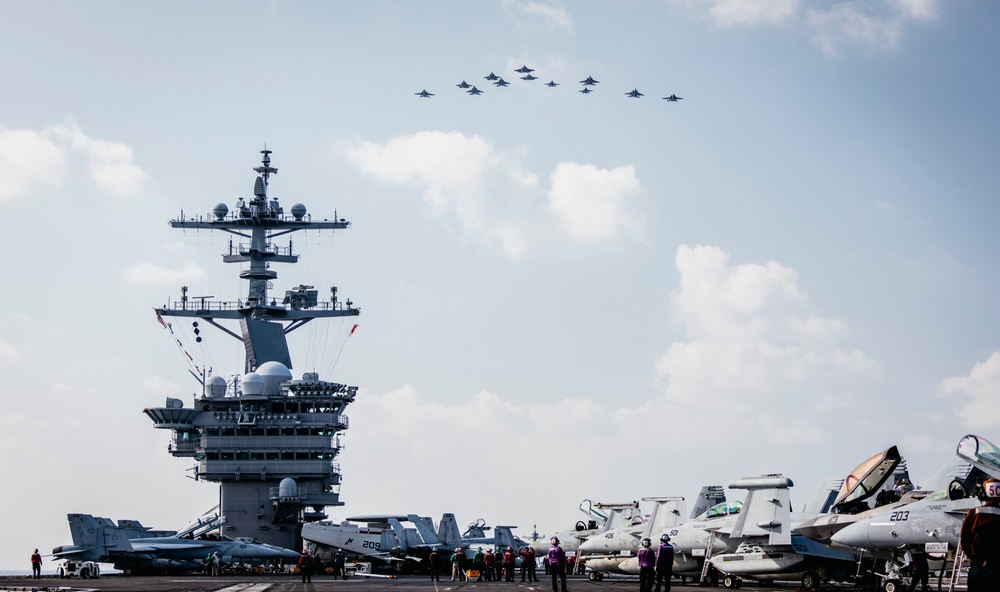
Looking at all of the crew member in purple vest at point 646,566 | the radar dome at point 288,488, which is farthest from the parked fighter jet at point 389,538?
the crew member in purple vest at point 646,566

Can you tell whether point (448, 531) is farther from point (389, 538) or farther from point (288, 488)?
point (288, 488)

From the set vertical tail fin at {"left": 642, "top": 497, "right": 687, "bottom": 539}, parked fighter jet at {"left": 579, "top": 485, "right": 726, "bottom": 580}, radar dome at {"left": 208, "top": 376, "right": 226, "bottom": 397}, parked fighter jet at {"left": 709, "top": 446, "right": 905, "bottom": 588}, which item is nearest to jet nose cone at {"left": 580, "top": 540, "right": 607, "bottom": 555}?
parked fighter jet at {"left": 579, "top": 485, "right": 726, "bottom": 580}

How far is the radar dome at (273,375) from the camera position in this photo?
63281 millimetres

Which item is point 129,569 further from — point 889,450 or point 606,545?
point 889,450

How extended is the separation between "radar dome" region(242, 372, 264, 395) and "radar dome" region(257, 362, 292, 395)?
8.7 inches

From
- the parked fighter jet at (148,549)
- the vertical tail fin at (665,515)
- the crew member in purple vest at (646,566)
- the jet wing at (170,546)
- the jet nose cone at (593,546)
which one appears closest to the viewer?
the crew member in purple vest at (646,566)

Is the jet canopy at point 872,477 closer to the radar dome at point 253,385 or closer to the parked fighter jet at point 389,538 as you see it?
the parked fighter jet at point 389,538

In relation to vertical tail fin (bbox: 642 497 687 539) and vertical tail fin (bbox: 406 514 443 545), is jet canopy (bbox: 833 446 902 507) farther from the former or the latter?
vertical tail fin (bbox: 406 514 443 545)

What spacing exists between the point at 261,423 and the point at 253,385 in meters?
2.31

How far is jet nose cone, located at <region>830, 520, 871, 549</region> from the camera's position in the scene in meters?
25.3

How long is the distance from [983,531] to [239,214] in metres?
57.8

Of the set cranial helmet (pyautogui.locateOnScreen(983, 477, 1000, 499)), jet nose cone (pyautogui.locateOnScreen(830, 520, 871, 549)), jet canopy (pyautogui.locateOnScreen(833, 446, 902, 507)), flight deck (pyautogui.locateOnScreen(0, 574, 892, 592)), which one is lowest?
flight deck (pyautogui.locateOnScreen(0, 574, 892, 592))

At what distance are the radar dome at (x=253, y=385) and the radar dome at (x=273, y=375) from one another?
220 millimetres

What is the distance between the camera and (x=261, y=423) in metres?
62.4
